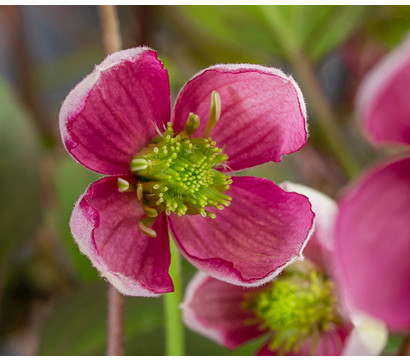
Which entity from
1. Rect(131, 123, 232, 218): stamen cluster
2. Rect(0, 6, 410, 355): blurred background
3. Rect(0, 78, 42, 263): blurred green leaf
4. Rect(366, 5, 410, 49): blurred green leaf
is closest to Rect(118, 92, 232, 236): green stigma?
Rect(131, 123, 232, 218): stamen cluster

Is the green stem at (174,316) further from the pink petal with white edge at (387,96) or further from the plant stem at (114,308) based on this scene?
the pink petal with white edge at (387,96)

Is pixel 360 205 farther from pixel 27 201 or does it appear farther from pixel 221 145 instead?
pixel 27 201

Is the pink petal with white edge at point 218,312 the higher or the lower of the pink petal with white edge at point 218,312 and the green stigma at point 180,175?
the lower

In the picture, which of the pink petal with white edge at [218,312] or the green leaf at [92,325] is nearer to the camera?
the pink petal with white edge at [218,312]

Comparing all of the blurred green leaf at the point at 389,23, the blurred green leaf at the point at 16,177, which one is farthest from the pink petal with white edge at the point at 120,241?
the blurred green leaf at the point at 389,23

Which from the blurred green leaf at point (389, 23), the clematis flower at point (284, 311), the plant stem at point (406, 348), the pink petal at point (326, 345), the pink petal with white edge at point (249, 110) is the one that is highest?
the pink petal with white edge at point (249, 110)
